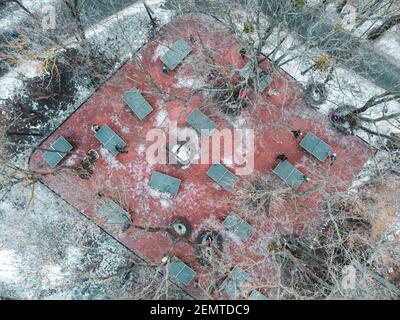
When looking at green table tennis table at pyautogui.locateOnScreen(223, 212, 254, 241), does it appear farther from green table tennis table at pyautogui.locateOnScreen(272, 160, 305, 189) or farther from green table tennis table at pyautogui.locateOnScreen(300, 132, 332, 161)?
green table tennis table at pyautogui.locateOnScreen(300, 132, 332, 161)

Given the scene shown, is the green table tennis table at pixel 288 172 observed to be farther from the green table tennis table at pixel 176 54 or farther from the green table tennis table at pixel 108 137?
the green table tennis table at pixel 108 137

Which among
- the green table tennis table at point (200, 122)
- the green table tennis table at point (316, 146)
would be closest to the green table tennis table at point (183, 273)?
the green table tennis table at point (200, 122)

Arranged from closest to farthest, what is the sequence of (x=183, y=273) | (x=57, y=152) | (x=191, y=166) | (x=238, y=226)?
1. (x=183, y=273)
2. (x=238, y=226)
3. (x=57, y=152)
4. (x=191, y=166)

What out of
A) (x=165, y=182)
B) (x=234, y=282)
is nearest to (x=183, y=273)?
(x=234, y=282)

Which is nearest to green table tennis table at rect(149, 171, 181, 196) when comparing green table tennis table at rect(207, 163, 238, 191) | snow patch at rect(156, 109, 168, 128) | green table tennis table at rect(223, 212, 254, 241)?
green table tennis table at rect(207, 163, 238, 191)

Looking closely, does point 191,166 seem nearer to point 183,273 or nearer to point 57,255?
point 183,273

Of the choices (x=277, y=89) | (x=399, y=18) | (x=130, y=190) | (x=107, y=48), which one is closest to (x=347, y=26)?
(x=399, y=18)
